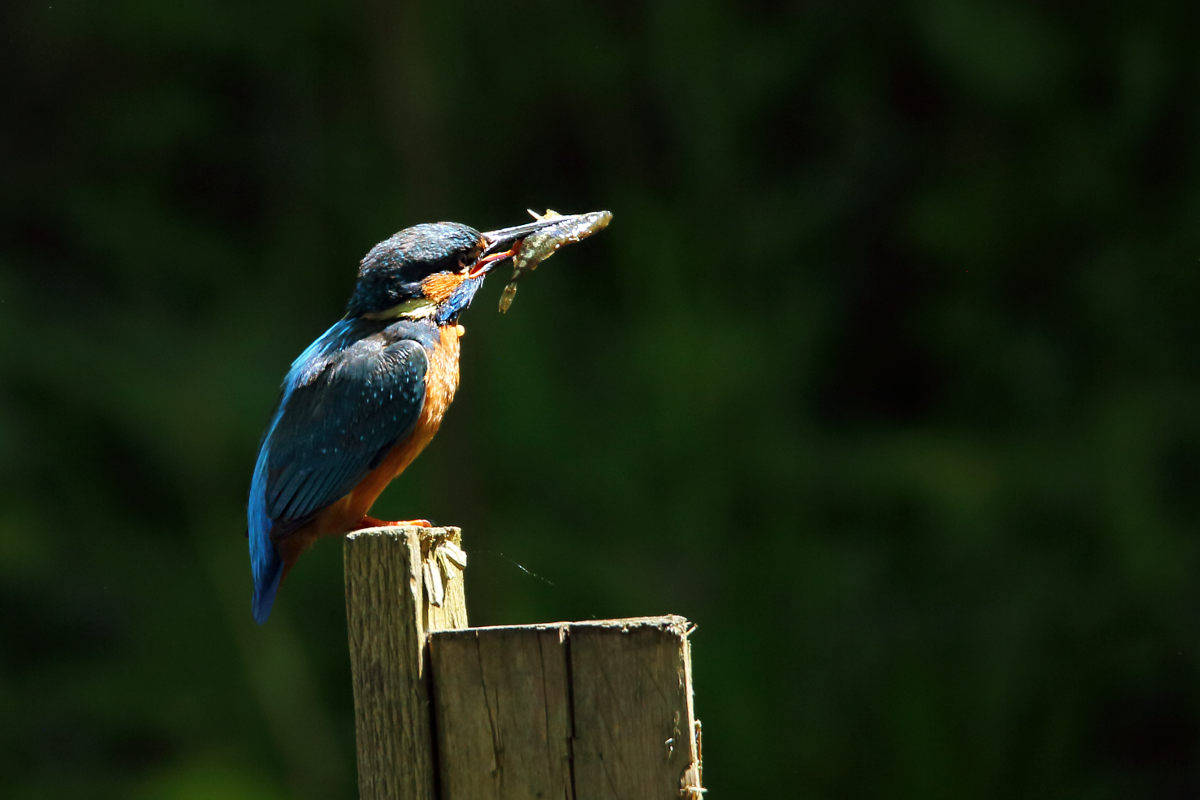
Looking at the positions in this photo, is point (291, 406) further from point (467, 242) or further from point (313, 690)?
point (313, 690)

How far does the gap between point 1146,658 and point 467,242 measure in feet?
8.02

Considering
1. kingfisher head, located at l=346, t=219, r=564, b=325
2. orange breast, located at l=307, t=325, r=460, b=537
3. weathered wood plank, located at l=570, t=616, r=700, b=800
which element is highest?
kingfisher head, located at l=346, t=219, r=564, b=325

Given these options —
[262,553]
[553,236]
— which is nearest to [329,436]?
[262,553]

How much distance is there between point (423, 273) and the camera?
2.69 m

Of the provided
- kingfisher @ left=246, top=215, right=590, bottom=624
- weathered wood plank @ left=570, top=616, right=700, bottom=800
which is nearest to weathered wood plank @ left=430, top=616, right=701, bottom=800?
weathered wood plank @ left=570, top=616, right=700, bottom=800

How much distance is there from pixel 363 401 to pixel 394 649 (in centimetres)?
103

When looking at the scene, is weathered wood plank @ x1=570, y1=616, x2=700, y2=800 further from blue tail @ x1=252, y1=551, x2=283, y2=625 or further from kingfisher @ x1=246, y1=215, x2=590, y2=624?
blue tail @ x1=252, y1=551, x2=283, y2=625

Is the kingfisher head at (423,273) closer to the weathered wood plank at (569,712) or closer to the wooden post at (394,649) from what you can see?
the wooden post at (394,649)

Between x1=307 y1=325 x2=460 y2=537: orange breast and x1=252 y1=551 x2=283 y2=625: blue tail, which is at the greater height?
x1=307 y1=325 x2=460 y2=537: orange breast

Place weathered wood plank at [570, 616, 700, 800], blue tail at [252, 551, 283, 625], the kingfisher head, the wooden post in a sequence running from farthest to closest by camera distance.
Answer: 1. the kingfisher head
2. blue tail at [252, 551, 283, 625]
3. the wooden post
4. weathered wood plank at [570, 616, 700, 800]

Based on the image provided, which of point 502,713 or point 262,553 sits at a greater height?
point 262,553

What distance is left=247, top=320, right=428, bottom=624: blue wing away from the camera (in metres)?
2.46

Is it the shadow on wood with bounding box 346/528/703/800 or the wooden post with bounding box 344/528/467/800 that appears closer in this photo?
the shadow on wood with bounding box 346/528/703/800

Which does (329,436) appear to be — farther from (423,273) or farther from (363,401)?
(423,273)
